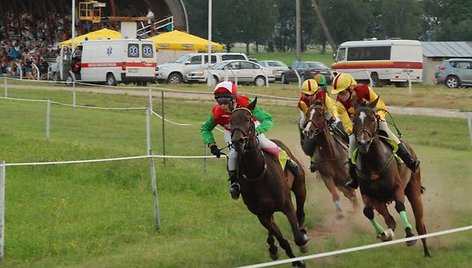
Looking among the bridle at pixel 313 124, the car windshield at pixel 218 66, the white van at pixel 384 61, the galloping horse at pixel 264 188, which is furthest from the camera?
the white van at pixel 384 61

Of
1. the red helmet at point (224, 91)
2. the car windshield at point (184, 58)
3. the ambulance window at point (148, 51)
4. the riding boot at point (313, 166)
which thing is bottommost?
the riding boot at point (313, 166)

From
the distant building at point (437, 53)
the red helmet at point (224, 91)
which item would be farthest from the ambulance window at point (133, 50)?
the red helmet at point (224, 91)

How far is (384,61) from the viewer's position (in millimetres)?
52594

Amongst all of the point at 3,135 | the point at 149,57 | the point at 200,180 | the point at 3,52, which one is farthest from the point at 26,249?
the point at 3,52

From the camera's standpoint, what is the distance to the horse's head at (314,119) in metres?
14.1

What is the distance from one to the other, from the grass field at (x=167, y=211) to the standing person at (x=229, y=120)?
1.23 meters

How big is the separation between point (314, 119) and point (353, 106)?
1.51 m

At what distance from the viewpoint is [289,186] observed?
12180 mm

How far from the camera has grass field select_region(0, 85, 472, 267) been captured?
12164mm

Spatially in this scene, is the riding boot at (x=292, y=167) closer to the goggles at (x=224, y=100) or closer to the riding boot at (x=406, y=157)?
the riding boot at (x=406, y=157)

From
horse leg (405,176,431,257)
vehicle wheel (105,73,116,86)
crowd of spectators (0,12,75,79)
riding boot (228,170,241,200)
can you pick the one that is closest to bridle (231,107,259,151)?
riding boot (228,170,241,200)

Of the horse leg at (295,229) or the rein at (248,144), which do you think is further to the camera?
the horse leg at (295,229)

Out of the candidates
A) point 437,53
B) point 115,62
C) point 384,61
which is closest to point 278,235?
point 115,62

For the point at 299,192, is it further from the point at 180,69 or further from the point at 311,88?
the point at 180,69
